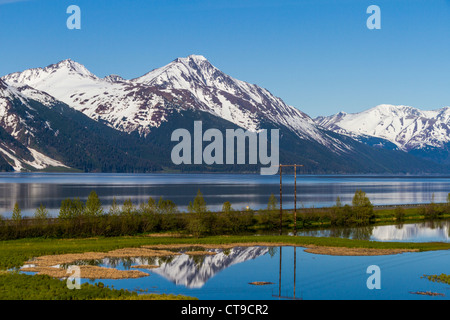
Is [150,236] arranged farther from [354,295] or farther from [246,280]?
[354,295]

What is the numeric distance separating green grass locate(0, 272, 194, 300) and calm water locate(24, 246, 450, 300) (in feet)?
14.5

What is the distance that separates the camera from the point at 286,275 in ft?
210

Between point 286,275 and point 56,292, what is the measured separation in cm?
2601

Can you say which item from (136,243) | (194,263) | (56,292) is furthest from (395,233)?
(56,292)

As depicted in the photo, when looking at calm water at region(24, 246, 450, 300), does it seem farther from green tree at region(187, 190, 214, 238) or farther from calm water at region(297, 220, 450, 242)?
calm water at region(297, 220, 450, 242)

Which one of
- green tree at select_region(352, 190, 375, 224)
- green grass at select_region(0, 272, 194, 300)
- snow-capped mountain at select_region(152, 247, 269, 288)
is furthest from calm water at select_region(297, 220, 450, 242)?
green grass at select_region(0, 272, 194, 300)

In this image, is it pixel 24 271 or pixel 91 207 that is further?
A: pixel 91 207

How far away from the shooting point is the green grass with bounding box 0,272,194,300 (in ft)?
157

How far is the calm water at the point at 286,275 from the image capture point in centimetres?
5475

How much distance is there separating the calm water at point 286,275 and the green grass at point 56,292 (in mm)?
4414

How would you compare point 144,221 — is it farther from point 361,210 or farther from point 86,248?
point 361,210

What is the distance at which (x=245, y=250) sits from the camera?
3260 inches
